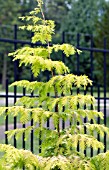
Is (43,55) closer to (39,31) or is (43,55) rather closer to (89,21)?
(39,31)

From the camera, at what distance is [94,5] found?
3097 cm

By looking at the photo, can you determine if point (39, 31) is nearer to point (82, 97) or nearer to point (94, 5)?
point (82, 97)

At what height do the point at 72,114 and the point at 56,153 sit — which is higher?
the point at 72,114

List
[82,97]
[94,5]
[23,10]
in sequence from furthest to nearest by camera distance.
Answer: [23,10] → [94,5] → [82,97]

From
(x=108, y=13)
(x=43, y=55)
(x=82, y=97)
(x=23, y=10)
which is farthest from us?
(x=23, y=10)

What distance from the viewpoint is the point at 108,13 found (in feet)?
55.7

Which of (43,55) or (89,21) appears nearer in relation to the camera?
(43,55)

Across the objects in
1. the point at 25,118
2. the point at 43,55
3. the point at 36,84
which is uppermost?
the point at 43,55

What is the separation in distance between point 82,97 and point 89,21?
29129 millimetres

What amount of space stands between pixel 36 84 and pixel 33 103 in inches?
5.1

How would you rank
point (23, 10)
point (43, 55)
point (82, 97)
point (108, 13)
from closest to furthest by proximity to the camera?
point (82, 97) < point (43, 55) < point (108, 13) < point (23, 10)

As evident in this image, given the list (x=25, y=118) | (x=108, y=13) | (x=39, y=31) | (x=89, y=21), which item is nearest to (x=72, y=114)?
(x=25, y=118)

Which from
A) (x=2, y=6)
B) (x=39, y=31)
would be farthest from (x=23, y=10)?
(x=39, y=31)

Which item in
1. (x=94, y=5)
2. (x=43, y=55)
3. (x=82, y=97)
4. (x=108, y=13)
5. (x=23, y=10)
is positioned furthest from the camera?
(x=23, y=10)
